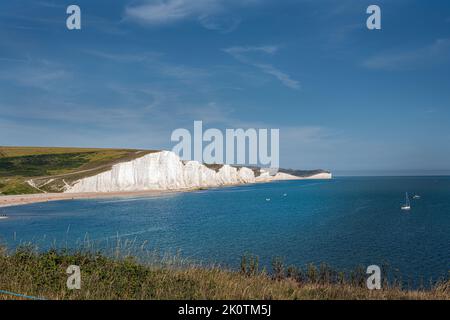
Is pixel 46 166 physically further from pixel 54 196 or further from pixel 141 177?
pixel 54 196

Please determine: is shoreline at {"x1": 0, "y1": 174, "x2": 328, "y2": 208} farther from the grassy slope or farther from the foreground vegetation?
the foreground vegetation

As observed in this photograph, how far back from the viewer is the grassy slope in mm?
110375

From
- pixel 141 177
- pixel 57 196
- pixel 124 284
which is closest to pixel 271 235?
pixel 124 284

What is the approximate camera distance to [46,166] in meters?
143

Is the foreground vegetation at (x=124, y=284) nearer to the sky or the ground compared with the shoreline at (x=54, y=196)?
nearer to the sky

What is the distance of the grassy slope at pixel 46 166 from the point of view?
11038cm

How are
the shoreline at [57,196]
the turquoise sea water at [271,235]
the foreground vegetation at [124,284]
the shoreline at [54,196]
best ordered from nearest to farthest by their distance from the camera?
the foreground vegetation at [124,284], the turquoise sea water at [271,235], the shoreline at [54,196], the shoreline at [57,196]

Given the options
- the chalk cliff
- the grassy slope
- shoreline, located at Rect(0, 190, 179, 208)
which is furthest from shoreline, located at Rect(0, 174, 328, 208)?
the grassy slope

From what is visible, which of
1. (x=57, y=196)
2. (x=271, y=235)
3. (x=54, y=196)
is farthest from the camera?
(x=57, y=196)

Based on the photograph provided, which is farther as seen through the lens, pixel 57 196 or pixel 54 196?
pixel 57 196

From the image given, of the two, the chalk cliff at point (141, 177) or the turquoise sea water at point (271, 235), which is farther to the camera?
the chalk cliff at point (141, 177)

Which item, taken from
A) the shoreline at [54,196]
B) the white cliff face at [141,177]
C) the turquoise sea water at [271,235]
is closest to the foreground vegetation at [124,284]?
the turquoise sea water at [271,235]

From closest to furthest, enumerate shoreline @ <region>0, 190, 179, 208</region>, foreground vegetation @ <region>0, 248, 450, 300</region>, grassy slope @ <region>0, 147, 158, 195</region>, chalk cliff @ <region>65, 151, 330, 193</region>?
foreground vegetation @ <region>0, 248, 450, 300</region> → shoreline @ <region>0, 190, 179, 208</region> → grassy slope @ <region>0, 147, 158, 195</region> → chalk cliff @ <region>65, 151, 330, 193</region>

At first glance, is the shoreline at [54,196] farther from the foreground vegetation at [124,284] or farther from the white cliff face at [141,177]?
the foreground vegetation at [124,284]
